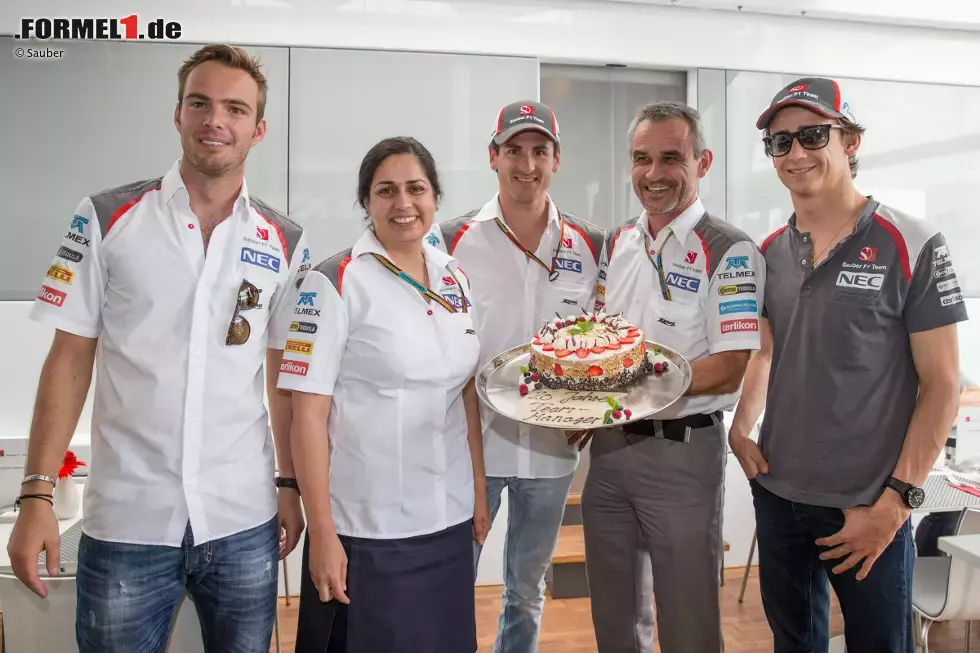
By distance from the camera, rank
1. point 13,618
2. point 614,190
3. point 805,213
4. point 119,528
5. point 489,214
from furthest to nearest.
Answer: point 614,190 → point 489,214 → point 13,618 → point 805,213 → point 119,528

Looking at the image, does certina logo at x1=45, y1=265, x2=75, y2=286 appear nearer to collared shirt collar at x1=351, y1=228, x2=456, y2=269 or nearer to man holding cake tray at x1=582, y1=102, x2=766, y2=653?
collared shirt collar at x1=351, y1=228, x2=456, y2=269

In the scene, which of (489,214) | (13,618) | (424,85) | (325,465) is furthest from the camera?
(424,85)

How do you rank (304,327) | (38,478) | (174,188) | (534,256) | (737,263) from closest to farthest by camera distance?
(38,478), (174,188), (304,327), (737,263), (534,256)

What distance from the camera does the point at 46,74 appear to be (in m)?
4.08

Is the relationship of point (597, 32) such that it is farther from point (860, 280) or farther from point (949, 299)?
point (949, 299)

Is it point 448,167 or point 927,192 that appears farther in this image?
point 927,192

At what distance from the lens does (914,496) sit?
2.04 m

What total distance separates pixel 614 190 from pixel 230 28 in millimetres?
2537

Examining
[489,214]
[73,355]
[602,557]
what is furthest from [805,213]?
[73,355]

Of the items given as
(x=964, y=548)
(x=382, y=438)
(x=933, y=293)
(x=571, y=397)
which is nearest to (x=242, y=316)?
(x=382, y=438)

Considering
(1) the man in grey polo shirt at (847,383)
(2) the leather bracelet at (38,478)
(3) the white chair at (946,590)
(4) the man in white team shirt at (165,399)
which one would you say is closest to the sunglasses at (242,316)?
(4) the man in white team shirt at (165,399)

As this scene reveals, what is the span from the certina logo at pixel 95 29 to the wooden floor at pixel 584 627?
333cm

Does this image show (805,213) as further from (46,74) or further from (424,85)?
(46,74)

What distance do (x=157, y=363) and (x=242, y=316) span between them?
235 millimetres
